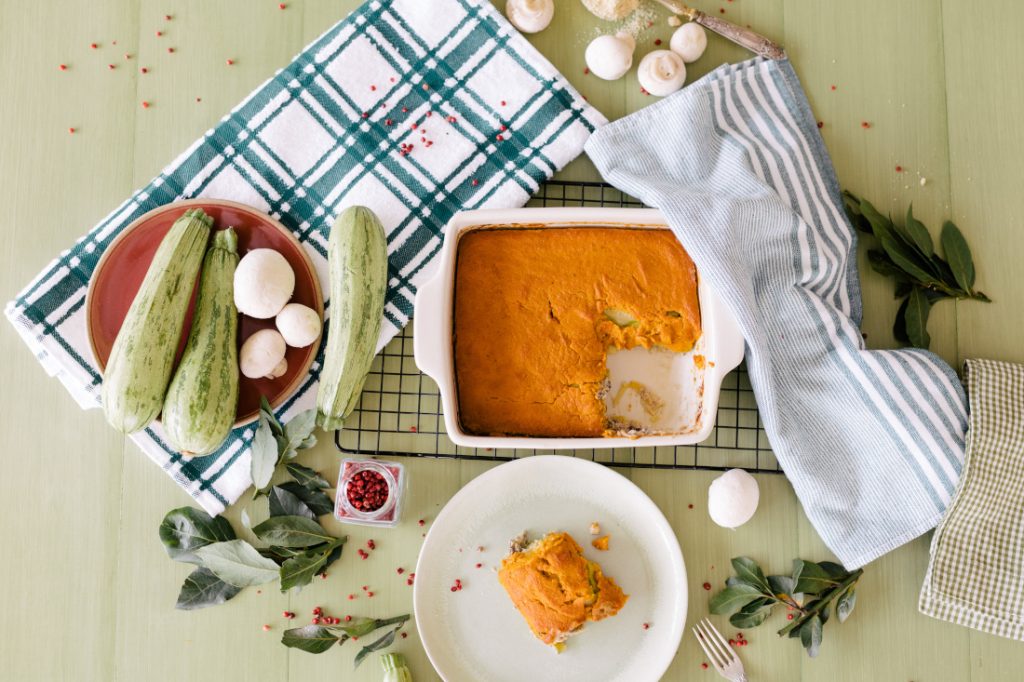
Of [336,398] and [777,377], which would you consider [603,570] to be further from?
[336,398]

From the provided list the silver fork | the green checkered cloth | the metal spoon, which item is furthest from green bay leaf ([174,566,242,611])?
the metal spoon

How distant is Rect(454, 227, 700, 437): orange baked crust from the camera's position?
5.81 feet

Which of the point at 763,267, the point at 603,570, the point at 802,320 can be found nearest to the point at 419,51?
the point at 763,267

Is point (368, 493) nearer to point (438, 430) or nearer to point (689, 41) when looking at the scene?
point (438, 430)

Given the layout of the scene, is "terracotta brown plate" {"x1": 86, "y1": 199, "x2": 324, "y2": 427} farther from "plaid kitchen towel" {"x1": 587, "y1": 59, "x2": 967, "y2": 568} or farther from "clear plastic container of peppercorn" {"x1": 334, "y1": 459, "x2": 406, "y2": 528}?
"plaid kitchen towel" {"x1": 587, "y1": 59, "x2": 967, "y2": 568}

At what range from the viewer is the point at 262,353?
1.78 meters

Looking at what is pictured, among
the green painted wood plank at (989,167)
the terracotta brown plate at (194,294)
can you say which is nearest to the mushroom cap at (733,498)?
the green painted wood plank at (989,167)

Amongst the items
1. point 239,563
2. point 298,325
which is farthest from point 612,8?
point 239,563

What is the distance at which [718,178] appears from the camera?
6.17 ft

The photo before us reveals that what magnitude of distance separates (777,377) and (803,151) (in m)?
0.59

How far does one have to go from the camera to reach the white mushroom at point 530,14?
191 cm

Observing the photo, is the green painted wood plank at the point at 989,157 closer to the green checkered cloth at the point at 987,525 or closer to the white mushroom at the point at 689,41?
the green checkered cloth at the point at 987,525

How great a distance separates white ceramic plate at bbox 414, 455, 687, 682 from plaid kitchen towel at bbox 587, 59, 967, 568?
0.42 m

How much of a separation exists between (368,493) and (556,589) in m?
0.51
